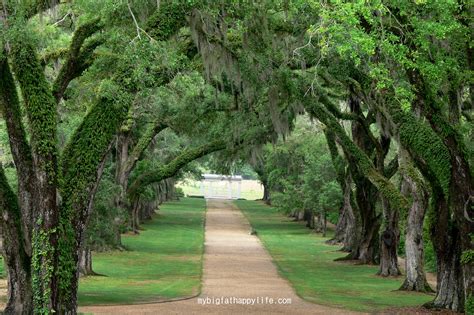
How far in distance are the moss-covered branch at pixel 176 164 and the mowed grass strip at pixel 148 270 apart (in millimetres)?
3054

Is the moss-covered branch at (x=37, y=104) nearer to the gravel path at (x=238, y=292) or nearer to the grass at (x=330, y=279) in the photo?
the gravel path at (x=238, y=292)

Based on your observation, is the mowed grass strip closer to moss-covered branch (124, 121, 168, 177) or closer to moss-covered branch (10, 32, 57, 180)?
moss-covered branch (124, 121, 168, 177)

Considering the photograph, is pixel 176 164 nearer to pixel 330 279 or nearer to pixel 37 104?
pixel 330 279

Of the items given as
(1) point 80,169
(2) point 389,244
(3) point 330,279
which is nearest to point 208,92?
(3) point 330,279

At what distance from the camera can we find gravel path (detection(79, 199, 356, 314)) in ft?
58.1

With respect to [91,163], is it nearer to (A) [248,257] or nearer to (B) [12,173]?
(B) [12,173]

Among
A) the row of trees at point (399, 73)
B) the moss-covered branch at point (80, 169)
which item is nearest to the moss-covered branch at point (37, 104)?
the moss-covered branch at point (80, 169)

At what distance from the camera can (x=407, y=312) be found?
727 inches

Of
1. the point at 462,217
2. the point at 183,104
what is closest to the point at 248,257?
the point at 183,104

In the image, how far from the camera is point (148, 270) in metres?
28.3

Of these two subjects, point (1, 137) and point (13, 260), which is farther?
point (1, 137)

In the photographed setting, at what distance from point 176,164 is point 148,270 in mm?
6295

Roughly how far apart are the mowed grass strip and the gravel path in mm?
673

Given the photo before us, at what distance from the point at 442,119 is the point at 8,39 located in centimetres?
843
